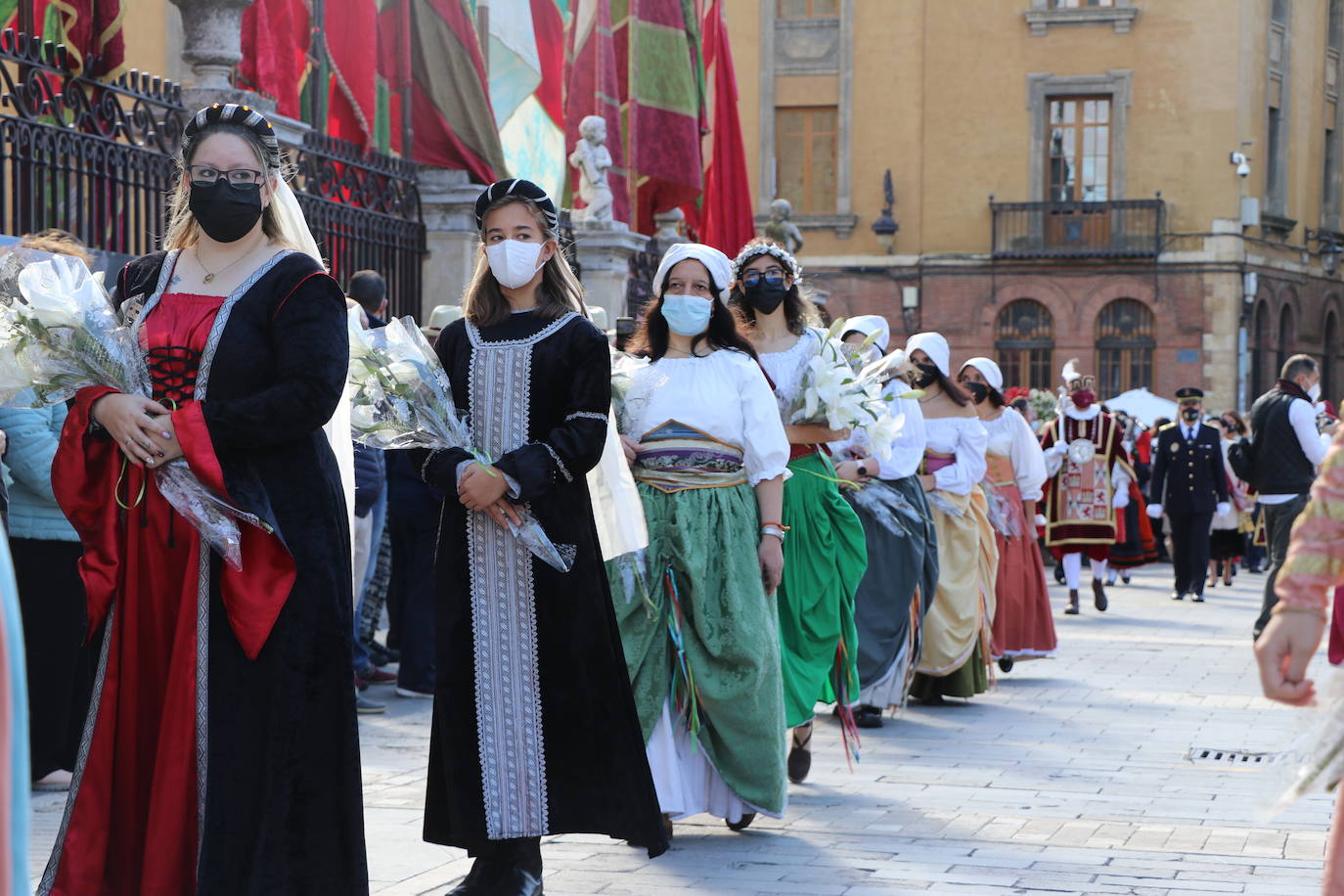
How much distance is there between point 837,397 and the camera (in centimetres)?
735

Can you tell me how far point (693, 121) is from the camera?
16656 mm

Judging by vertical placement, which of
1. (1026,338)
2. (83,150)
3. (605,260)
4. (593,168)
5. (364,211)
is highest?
(593,168)

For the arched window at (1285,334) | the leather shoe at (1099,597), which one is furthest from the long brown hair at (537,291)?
the arched window at (1285,334)

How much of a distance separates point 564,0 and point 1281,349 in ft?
94.6

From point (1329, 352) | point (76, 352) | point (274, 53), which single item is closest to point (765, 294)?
point (76, 352)

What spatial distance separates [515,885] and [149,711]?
127cm

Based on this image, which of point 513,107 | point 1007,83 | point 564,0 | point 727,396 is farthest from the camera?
point 1007,83

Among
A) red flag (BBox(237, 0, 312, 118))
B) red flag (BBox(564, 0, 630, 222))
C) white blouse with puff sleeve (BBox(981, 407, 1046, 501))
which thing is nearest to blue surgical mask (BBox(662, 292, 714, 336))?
red flag (BBox(237, 0, 312, 118))

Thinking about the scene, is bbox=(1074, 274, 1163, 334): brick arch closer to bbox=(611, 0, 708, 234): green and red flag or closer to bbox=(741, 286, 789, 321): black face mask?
bbox=(611, 0, 708, 234): green and red flag

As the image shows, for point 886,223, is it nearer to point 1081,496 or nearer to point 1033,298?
point 1033,298

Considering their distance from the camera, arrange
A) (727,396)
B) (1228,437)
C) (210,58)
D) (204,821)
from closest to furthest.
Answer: (204,821)
(727,396)
(210,58)
(1228,437)

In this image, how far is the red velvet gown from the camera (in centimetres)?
420

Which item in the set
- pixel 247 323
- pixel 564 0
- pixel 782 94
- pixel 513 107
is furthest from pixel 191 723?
pixel 782 94

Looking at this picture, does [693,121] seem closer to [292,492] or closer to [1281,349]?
[292,492]
